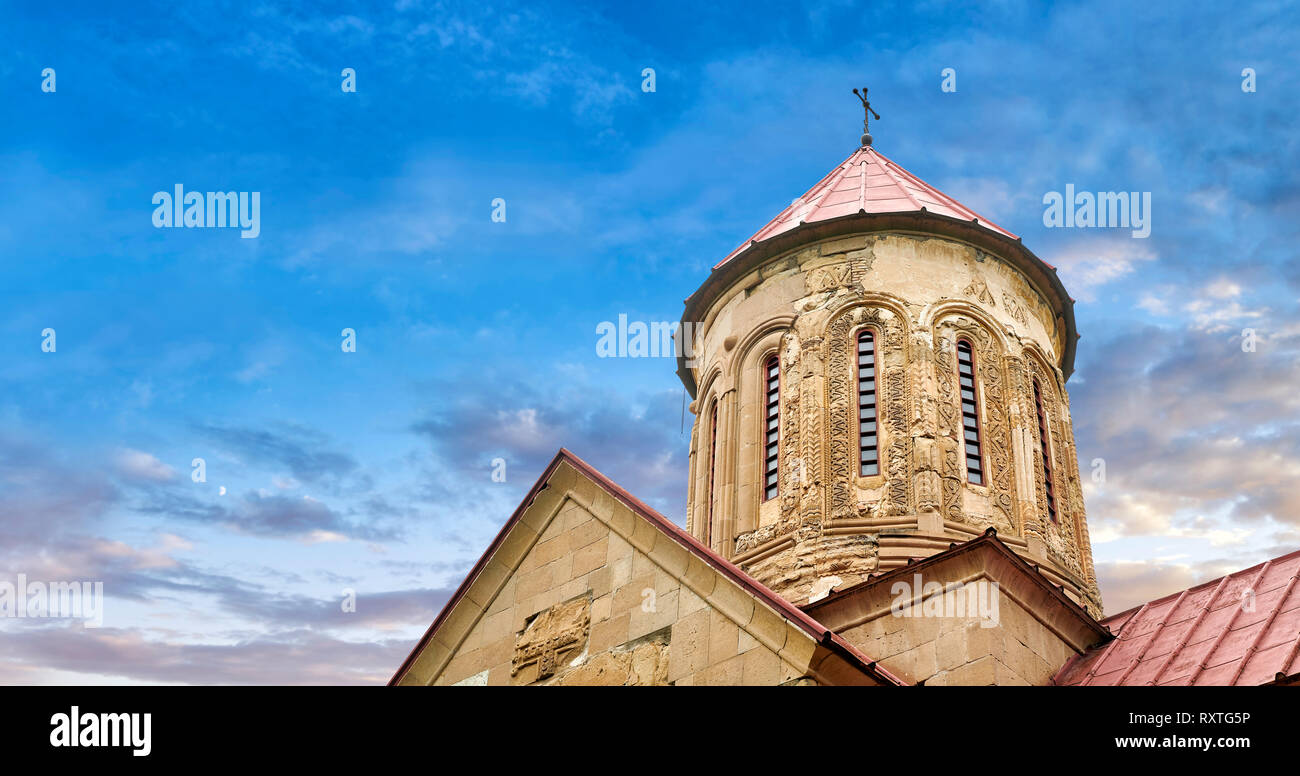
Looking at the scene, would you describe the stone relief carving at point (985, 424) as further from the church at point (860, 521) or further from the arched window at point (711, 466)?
the arched window at point (711, 466)

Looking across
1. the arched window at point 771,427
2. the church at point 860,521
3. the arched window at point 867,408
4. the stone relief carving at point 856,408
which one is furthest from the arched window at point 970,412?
the arched window at point 771,427

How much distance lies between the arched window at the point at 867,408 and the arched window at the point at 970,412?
3.66 feet

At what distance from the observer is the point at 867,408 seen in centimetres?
1367

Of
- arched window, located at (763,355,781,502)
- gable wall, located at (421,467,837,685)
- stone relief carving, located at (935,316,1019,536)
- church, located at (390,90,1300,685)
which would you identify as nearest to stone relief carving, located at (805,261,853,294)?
church, located at (390,90,1300,685)

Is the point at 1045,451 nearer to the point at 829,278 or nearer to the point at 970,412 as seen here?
the point at 970,412

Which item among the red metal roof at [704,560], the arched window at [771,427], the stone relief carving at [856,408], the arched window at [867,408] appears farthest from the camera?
the arched window at [771,427]

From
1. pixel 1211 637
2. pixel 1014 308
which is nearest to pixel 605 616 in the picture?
pixel 1211 637

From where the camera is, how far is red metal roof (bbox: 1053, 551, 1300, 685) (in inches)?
332

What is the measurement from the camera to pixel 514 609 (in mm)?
9531

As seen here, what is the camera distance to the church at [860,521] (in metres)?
8.38

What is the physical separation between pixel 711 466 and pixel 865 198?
4.39 meters
